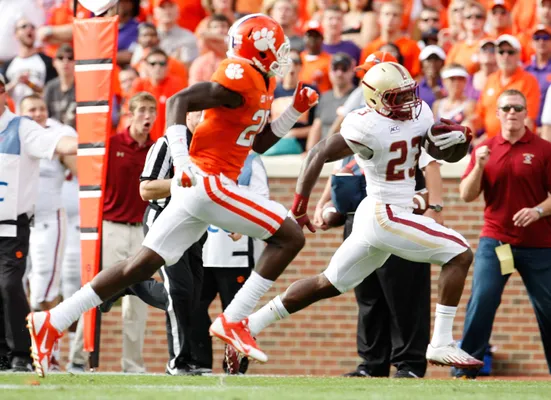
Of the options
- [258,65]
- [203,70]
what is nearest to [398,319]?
[258,65]

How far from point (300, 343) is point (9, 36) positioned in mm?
5407

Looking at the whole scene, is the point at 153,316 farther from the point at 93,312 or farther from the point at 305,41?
A: the point at 305,41

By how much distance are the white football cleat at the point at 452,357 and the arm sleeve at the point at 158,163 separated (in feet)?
7.24

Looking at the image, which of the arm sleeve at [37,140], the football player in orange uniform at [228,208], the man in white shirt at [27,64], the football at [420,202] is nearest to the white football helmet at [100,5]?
the arm sleeve at [37,140]

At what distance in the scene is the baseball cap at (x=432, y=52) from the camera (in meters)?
11.8

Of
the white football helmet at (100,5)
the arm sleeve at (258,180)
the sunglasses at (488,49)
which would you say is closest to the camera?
the arm sleeve at (258,180)

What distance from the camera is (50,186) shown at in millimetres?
10555

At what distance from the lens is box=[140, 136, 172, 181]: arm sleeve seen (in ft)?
26.2

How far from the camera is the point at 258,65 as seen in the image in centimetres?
689

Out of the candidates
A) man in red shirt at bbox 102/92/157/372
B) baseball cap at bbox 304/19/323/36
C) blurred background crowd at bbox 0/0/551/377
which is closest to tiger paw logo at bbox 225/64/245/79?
blurred background crowd at bbox 0/0/551/377

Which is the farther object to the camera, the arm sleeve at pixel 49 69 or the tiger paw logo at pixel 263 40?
the arm sleeve at pixel 49 69

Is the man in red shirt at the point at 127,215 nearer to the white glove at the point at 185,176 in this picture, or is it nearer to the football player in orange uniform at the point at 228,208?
the football player in orange uniform at the point at 228,208

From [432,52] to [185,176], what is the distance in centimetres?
594

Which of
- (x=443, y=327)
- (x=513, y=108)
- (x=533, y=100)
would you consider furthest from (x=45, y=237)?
(x=533, y=100)
